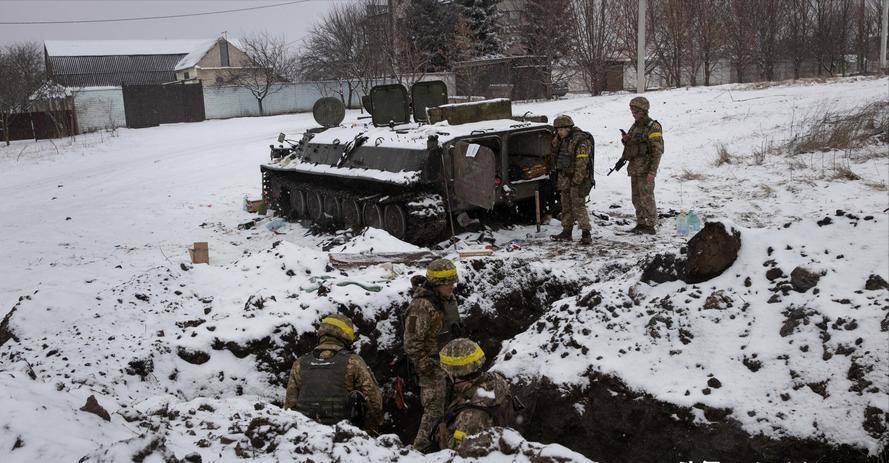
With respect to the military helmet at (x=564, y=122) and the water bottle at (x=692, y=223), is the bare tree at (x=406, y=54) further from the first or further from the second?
the water bottle at (x=692, y=223)

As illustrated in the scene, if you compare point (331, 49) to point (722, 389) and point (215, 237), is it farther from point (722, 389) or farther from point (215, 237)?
point (722, 389)

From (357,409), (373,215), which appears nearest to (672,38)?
(373,215)

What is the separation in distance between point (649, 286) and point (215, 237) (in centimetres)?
883

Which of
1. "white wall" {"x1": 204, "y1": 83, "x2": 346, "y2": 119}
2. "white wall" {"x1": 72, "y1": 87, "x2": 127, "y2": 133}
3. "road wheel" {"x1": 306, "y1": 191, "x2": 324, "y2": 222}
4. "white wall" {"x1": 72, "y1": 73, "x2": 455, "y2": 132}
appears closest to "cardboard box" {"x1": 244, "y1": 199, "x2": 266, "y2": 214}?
"road wheel" {"x1": 306, "y1": 191, "x2": 324, "y2": 222}

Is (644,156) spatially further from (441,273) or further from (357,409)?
(357,409)

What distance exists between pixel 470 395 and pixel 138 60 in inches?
1998

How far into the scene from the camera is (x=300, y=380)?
16.0 ft

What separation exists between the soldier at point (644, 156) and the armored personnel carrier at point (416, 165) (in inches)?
66.6

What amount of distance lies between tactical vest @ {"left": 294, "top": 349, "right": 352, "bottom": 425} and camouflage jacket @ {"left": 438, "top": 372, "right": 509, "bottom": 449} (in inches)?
29.9

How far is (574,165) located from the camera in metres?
9.51

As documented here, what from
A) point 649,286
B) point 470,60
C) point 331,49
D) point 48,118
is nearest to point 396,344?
point 649,286

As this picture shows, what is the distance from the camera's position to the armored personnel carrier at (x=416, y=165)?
32.8 ft

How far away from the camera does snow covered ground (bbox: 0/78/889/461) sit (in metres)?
3.95

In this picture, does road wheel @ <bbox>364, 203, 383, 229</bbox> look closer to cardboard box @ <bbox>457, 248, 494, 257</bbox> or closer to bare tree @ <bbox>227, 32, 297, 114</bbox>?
cardboard box @ <bbox>457, 248, 494, 257</bbox>
